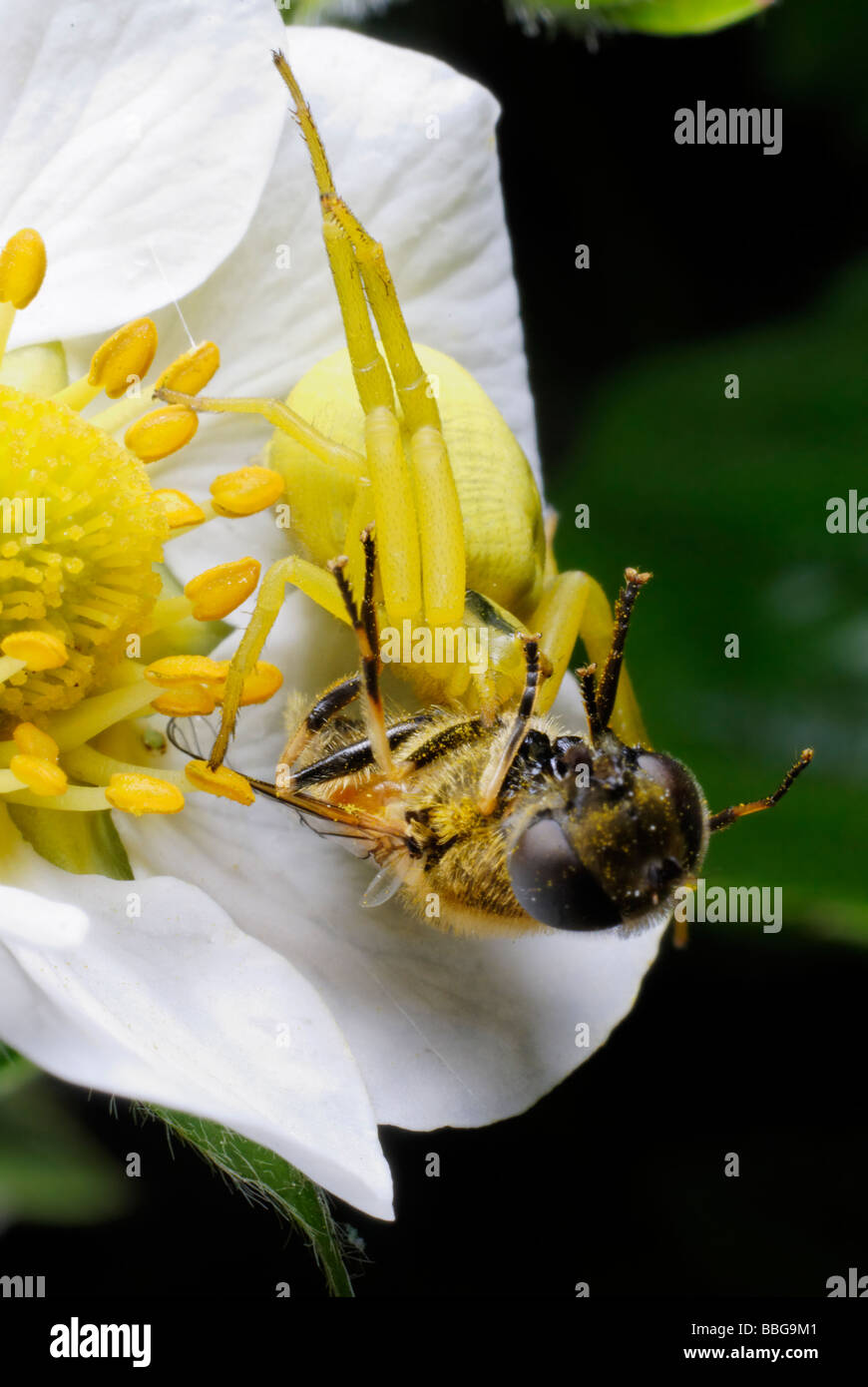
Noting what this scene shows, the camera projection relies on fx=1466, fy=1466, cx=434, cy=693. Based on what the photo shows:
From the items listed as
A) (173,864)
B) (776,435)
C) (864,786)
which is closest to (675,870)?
(173,864)

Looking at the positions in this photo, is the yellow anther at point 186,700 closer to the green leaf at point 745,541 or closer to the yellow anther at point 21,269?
the yellow anther at point 21,269

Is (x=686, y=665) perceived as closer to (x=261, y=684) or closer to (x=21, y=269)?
(x=261, y=684)

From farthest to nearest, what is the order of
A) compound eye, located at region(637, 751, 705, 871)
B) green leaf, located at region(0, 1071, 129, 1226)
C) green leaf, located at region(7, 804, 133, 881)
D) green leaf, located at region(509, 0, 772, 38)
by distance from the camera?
1. green leaf, located at region(0, 1071, 129, 1226)
2. green leaf, located at region(509, 0, 772, 38)
3. green leaf, located at region(7, 804, 133, 881)
4. compound eye, located at region(637, 751, 705, 871)

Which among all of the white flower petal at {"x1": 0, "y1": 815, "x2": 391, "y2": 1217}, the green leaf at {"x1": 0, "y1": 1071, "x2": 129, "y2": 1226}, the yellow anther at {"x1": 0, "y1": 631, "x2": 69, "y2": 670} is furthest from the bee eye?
the green leaf at {"x1": 0, "y1": 1071, "x2": 129, "y2": 1226}

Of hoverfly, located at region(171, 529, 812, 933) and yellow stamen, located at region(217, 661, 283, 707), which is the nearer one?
hoverfly, located at region(171, 529, 812, 933)

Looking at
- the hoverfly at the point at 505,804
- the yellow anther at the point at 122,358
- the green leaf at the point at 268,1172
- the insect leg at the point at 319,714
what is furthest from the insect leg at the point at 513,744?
the yellow anther at the point at 122,358

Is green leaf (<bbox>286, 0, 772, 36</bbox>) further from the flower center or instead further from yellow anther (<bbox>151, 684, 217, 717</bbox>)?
yellow anther (<bbox>151, 684, 217, 717</bbox>)

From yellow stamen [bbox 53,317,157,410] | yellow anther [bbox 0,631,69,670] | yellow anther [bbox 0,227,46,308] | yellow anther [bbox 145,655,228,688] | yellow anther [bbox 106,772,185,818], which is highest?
yellow anther [bbox 0,227,46,308]
